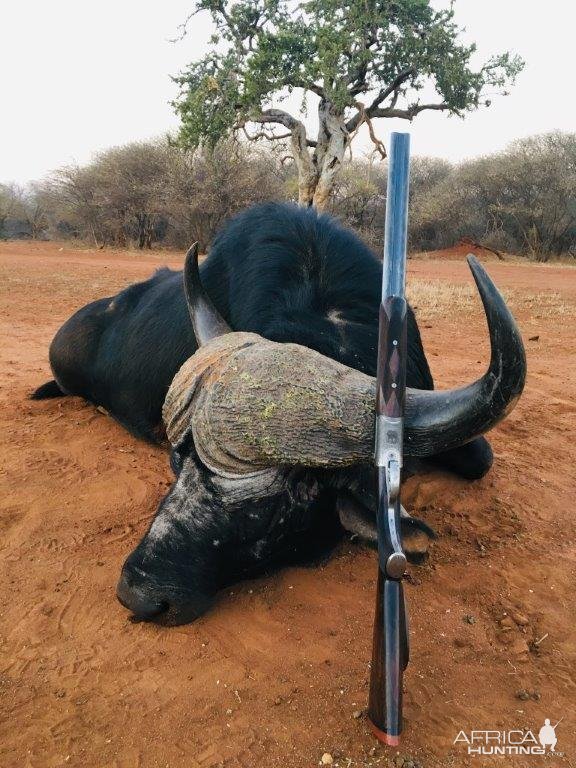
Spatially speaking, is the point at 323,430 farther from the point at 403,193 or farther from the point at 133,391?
the point at 133,391

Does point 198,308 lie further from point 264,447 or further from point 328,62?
point 328,62

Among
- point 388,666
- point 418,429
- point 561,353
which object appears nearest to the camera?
point 388,666

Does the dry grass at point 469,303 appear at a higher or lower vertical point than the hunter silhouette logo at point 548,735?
higher

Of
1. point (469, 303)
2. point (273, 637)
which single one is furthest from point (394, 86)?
point (273, 637)

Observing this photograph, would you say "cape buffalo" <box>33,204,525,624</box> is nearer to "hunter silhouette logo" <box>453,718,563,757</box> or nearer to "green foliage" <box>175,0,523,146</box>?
"hunter silhouette logo" <box>453,718,563,757</box>

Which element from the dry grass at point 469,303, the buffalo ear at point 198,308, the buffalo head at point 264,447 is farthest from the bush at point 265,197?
the buffalo head at point 264,447

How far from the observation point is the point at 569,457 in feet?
13.7

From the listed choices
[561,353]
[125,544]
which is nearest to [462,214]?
[561,353]

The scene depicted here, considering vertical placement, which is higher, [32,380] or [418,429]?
[418,429]

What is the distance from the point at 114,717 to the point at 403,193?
2028 mm

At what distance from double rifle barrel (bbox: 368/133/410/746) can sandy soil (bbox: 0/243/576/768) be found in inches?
10.3

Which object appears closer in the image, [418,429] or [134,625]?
[418,429]

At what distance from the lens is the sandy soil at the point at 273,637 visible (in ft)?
6.37

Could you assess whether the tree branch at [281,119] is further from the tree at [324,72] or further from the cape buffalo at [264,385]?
the cape buffalo at [264,385]
